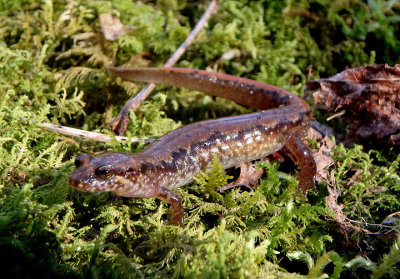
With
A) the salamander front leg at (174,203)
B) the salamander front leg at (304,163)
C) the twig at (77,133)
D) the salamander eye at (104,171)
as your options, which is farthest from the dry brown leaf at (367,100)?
the salamander eye at (104,171)

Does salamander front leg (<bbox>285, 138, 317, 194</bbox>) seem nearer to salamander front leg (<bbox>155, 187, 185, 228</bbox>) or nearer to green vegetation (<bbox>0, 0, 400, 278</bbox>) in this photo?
green vegetation (<bbox>0, 0, 400, 278</bbox>)

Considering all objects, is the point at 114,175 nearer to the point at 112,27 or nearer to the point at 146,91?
the point at 146,91

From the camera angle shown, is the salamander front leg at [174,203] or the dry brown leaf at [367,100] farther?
the dry brown leaf at [367,100]

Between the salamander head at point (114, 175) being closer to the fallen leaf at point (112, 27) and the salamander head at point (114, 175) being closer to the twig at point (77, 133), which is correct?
the twig at point (77, 133)

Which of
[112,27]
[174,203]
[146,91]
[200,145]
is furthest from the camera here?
[112,27]

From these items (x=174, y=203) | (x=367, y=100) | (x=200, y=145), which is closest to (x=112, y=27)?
(x=200, y=145)

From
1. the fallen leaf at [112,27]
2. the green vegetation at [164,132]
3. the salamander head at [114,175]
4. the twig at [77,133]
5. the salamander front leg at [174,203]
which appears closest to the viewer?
the green vegetation at [164,132]
